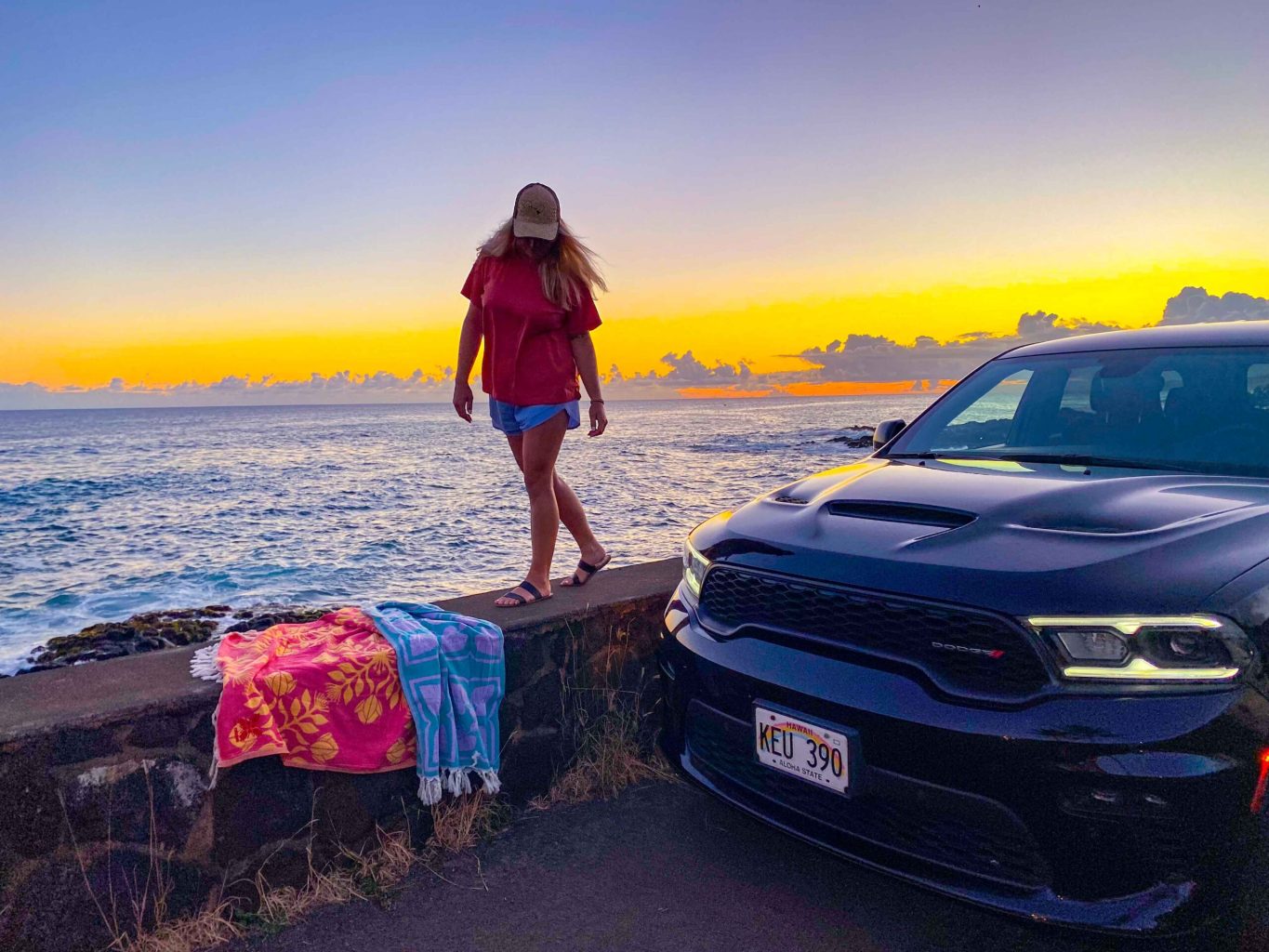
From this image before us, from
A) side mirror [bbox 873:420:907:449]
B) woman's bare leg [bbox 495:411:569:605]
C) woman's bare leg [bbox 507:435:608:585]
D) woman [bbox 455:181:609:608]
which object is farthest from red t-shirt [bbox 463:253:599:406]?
side mirror [bbox 873:420:907:449]

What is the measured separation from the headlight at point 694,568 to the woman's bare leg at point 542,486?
2.86 ft

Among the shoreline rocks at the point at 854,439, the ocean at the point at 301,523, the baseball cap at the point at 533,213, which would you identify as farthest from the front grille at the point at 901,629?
the shoreline rocks at the point at 854,439

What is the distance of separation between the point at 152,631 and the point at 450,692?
7.97 meters

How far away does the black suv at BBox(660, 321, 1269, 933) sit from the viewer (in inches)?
64.1

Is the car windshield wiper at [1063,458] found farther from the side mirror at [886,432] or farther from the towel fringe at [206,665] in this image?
the towel fringe at [206,665]

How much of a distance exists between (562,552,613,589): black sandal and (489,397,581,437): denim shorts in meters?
0.68

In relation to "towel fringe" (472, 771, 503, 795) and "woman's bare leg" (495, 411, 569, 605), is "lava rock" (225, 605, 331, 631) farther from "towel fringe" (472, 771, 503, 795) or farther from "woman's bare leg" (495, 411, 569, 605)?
"towel fringe" (472, 771, 503, 795)

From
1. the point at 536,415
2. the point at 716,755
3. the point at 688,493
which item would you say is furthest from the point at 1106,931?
the point at 688,493

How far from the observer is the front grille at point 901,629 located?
1795mm

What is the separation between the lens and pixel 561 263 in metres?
3.49

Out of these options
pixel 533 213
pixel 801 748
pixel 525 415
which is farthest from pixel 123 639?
pixel 801 748

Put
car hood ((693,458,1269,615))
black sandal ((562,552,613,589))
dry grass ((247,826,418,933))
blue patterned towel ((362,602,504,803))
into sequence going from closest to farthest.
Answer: car hood ((693,458,1269,615)) < dry grass ((247,826,418,933)) < blue patterned towel ((362,602,504,803)) < black sandal ((562,552,613,589))

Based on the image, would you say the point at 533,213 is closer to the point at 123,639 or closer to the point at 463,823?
the point at 463,823

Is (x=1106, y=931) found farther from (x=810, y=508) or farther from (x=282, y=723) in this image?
(x=282, y=723)
